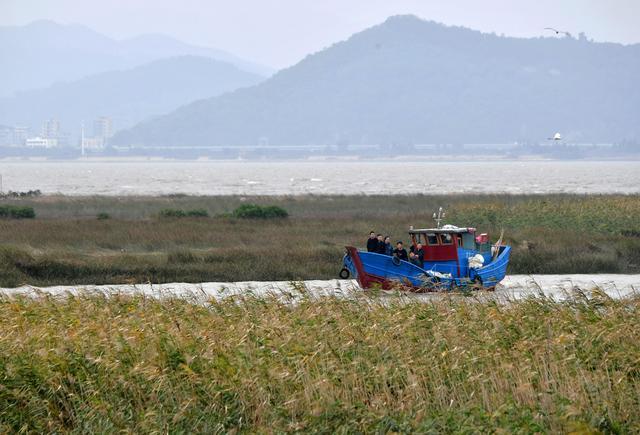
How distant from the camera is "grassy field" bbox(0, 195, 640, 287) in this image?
38.0 m

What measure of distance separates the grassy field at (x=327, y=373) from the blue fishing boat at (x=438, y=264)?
11137 mm

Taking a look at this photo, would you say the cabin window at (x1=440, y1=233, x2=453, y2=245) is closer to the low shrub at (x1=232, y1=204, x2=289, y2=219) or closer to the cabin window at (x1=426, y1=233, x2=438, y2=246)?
the cabin window at (x1=426, y1=233, x2=438, y2=246)

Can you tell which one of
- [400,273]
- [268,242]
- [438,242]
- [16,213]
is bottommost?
[16,213]

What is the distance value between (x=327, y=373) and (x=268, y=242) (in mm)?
29828

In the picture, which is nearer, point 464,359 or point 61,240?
point 464,359

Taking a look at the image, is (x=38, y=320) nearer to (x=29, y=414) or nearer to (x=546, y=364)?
(x=29, y=414)

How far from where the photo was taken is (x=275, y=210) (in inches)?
2397

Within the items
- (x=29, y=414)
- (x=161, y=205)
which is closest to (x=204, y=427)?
(x=29, y=414)

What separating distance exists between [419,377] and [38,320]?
8104 millimetres

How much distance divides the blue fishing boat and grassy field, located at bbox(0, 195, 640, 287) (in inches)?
212

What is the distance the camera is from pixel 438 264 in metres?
33.6

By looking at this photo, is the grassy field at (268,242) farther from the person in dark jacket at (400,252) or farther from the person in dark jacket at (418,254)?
the person in dark jacket at (400,252)

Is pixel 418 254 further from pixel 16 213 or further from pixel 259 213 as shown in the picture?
pixel 16 213

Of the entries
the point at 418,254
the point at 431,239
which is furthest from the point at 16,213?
the point at 418,254
